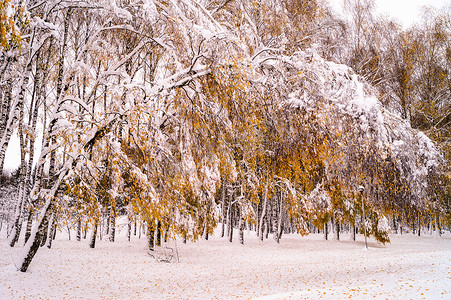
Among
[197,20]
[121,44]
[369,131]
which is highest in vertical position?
[121,44]

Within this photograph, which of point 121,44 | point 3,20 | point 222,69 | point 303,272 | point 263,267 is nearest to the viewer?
point 3,20

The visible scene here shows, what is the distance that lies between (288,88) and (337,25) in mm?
7812

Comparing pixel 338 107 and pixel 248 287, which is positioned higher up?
pixel 338 107

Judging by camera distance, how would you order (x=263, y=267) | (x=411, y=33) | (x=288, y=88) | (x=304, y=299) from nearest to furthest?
(x=304, y=299)
(x=288, y=88)
(x=263, y=267)
(x=411, y=33)

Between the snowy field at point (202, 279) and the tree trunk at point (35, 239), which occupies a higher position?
the tree trunk at point (35, 239)

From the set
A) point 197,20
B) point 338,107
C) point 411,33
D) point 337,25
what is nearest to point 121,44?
point 197,20

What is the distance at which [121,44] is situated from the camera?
523 inches

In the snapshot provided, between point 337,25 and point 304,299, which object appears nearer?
point 304,299

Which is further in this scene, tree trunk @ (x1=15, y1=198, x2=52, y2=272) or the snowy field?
tree trunk @ (x1=15, y1=198, x2=52, y2=272)

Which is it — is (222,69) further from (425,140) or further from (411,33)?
(411,33)

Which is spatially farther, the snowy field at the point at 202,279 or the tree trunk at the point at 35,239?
the tree trunk at the point at 35,239

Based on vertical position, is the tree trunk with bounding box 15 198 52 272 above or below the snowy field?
above

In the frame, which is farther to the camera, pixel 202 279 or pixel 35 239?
pixel 202 279

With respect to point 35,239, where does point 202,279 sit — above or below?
below
